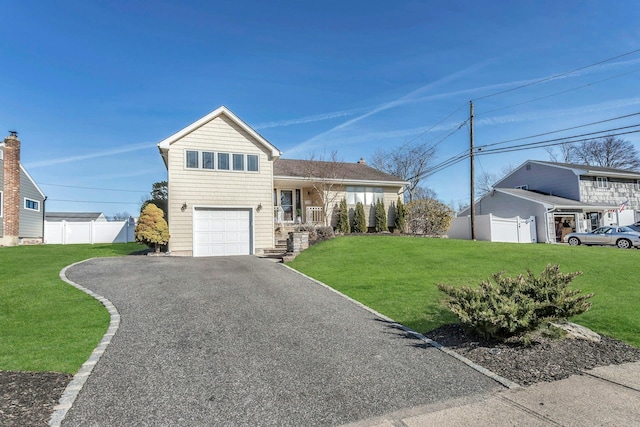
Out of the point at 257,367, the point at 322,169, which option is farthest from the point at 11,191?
the point at 257,367

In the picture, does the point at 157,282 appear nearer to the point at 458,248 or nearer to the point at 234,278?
the point at 234,278

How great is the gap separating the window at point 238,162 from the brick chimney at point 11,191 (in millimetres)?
14666

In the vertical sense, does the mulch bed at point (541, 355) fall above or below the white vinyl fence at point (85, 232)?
below

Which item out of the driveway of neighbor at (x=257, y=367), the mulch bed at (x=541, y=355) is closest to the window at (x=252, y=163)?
the driveway of neighbor at (x=257, y=367)

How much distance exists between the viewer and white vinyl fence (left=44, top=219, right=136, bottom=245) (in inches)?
930

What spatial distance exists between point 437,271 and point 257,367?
7.80m

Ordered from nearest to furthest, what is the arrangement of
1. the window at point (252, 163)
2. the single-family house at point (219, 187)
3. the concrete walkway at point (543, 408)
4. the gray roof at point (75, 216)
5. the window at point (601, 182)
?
1. the concrete walkway at point (543, 408)
2. the single-family house at point (219, 187)
3. the window at point (252, 163)
4. the window at point (601, 182)
5. the gray roof at point (75, 216)

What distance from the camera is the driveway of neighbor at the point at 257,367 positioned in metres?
3.33

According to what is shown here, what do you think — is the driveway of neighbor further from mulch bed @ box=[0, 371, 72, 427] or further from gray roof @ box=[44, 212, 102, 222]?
gray roof @ box=[44, 212, 102, 222]

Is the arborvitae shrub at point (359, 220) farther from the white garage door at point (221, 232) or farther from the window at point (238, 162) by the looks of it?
the window at point (238, 162)

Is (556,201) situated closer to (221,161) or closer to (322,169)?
(322,169)

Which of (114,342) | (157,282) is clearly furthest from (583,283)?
(157,282)

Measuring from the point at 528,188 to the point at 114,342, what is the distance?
37075mm

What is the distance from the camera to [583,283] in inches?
344
